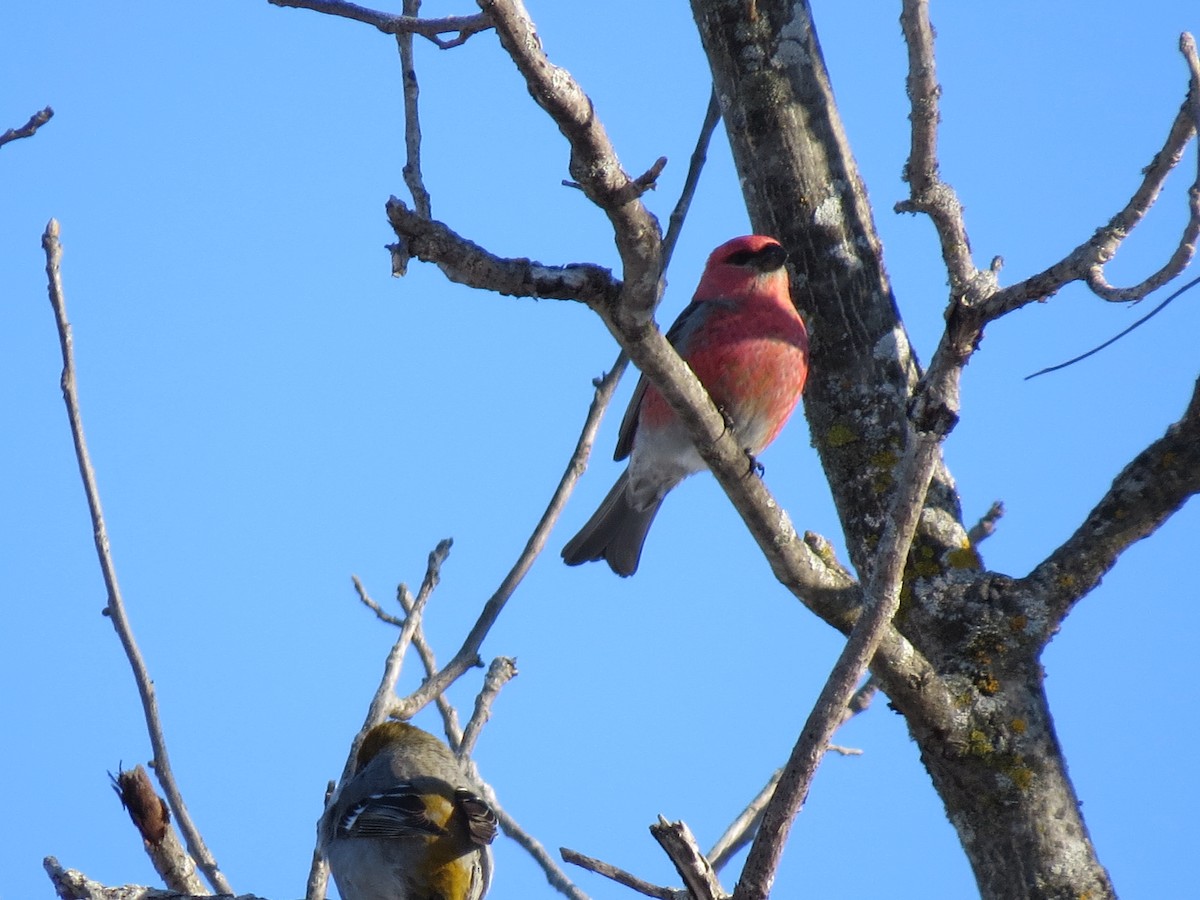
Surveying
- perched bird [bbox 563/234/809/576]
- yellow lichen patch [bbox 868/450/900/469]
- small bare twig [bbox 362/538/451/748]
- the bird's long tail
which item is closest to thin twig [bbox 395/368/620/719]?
small bare twig [bbox 362/538/451/748]

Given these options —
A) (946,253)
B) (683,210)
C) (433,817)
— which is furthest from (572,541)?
(946,253)

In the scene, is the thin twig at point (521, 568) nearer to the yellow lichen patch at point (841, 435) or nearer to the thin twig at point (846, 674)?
the yellow lichen patch at point (841, 435)

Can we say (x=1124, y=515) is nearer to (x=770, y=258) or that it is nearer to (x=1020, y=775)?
(x=1020, y=775)

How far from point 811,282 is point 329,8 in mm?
1896

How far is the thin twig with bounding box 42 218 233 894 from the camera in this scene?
3.30 m

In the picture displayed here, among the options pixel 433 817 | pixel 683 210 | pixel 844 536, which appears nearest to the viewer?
pixel 683 210

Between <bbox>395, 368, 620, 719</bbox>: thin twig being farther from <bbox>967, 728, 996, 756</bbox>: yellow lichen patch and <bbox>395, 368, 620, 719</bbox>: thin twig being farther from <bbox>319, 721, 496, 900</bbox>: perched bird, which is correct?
<bbox>967, 728, 996, 756</bbox>: yellow lichen patch

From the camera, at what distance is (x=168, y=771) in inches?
130

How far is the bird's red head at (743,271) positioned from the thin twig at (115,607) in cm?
243

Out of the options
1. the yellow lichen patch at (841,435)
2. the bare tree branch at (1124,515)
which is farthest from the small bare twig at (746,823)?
the yellow lichen patch at (841,435)

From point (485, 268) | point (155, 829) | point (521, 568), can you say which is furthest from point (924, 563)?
point (155, 829)

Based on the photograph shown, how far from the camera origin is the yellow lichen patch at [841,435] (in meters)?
3.99

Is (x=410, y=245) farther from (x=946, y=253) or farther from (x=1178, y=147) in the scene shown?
(x=1178, y=147)

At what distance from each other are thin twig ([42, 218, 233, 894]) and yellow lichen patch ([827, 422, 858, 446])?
6.90 ft
